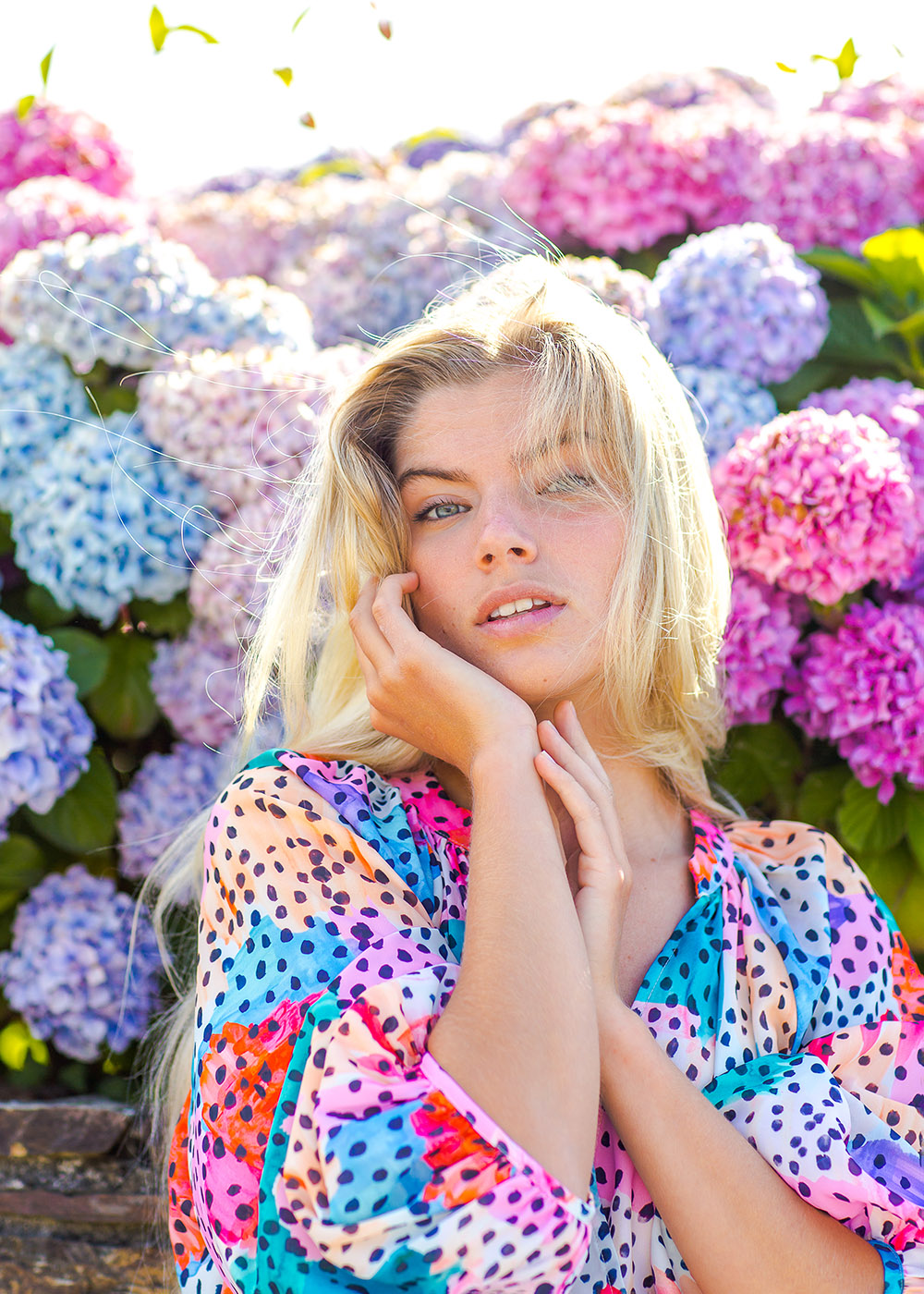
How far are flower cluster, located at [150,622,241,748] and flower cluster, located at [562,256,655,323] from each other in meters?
1.30

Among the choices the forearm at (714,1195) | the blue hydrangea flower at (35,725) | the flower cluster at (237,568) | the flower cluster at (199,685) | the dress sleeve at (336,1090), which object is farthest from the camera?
the flower cluster at (199,685)

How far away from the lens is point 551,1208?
1.26m

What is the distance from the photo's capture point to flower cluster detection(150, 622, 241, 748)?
107 inches

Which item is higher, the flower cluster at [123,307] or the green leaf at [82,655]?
the flower cluster at [123,307]

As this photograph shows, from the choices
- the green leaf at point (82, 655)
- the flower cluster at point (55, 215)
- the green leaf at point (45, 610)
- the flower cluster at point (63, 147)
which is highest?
the flower cluster at point (63, 147)

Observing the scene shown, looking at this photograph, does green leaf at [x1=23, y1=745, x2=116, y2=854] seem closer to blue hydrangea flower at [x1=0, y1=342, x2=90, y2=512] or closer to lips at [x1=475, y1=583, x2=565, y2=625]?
blue hydrangea flower at [x1=0, y1=342, x2=90, y2=512]

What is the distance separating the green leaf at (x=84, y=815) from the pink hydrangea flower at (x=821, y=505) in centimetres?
161

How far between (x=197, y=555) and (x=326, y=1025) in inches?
61.4

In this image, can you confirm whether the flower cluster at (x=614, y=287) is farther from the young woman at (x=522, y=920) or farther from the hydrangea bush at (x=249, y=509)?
the young woman at (x=522, y=920)

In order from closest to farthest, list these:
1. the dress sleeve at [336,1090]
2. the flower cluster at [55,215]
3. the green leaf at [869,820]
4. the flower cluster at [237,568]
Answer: the dress sleeve at [336,1090] → the green leaf at [869,820] → the flower cluster at [237,568] → the flower cluster at [55,215]

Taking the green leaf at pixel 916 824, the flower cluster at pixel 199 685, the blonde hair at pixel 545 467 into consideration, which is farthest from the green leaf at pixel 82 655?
the green leaf at pixel 916 824

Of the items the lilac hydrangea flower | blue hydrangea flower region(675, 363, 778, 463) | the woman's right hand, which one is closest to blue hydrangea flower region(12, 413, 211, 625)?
the woman's right hand

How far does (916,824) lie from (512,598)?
1.27 m

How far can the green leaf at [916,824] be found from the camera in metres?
2.46
